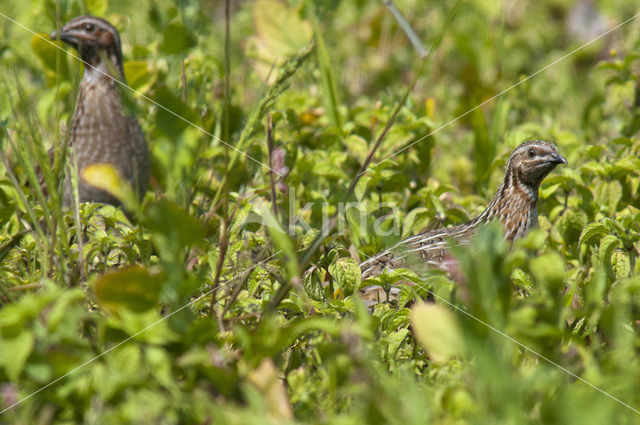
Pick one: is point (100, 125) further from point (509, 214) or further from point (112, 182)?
point (509, 214)

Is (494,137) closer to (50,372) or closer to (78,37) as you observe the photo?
(78,37)

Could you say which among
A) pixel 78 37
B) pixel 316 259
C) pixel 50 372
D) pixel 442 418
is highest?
pixel 78 37

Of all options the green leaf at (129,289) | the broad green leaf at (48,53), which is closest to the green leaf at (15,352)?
the green leaf at (129,289)

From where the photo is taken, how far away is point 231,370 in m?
2.15

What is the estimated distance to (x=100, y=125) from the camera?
439 cm

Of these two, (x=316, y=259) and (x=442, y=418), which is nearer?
(x=442, y=418)

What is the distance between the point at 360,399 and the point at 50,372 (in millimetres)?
811

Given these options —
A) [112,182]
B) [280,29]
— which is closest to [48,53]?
[280,29]

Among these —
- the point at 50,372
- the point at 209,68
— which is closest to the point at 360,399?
the point at 50,372

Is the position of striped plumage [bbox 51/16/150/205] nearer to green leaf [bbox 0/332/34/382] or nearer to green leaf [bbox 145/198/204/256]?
green leaf [bbox 145/198/204/256]

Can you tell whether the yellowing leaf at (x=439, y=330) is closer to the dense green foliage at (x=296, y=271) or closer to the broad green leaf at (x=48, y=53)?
the dense green foliage at (x=296, y=271)

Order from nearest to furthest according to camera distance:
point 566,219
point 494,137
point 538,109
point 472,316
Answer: point 472,316
point 566,219
point 494,137
point 538,109

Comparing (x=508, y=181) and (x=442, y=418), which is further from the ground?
(x=508, y=181)

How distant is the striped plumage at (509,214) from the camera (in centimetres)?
362
